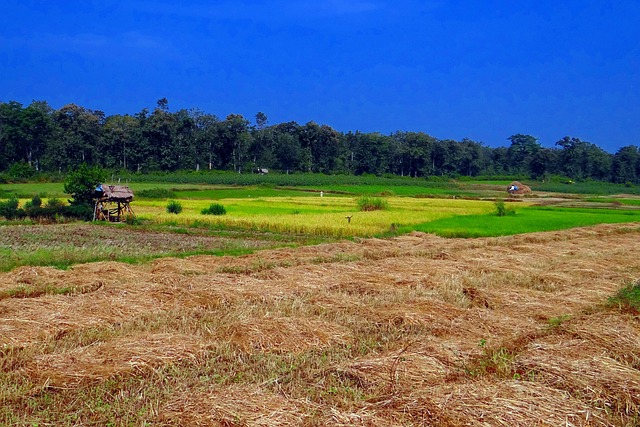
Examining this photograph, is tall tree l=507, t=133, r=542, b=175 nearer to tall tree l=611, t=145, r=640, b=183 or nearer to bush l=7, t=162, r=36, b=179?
tall tree l=611, t=145, r=640, b=183

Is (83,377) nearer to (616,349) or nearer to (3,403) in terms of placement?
(3,403)

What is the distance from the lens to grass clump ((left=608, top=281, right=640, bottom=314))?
7.83m

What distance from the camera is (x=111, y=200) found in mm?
24750

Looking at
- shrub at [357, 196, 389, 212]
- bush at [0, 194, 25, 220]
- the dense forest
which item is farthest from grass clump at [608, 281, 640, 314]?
the dense forest

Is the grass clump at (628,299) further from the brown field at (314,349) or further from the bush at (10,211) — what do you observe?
the bush at (10,211)

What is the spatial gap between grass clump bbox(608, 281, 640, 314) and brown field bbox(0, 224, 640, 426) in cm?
16

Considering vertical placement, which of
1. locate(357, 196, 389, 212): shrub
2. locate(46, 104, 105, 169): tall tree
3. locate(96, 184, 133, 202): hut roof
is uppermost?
locate(46, 104, 105, 169): tall tree

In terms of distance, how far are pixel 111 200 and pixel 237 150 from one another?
45.9m

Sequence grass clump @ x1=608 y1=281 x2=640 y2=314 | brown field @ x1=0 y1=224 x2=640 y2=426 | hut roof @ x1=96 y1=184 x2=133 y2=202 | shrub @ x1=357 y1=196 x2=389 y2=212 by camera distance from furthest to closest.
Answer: shrub @ x1=357 y1=196 x2=389 y2=212 < hut roof @ x1=96 y1=184 x2=133 y2=202 < grass clump @ x1=608 y1=281 x2=640 y2=314 < brown field @ x1=0 y1=224 x2=640 y2=426

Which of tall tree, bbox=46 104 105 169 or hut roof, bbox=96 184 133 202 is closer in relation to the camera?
hut roof, bbox=96 184 133 202

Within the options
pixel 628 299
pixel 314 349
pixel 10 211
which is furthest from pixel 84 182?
pixel 628 299

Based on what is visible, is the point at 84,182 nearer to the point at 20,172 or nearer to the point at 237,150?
the point at 20,172

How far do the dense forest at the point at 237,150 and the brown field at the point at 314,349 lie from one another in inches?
1678

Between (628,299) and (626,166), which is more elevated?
(626,166)
